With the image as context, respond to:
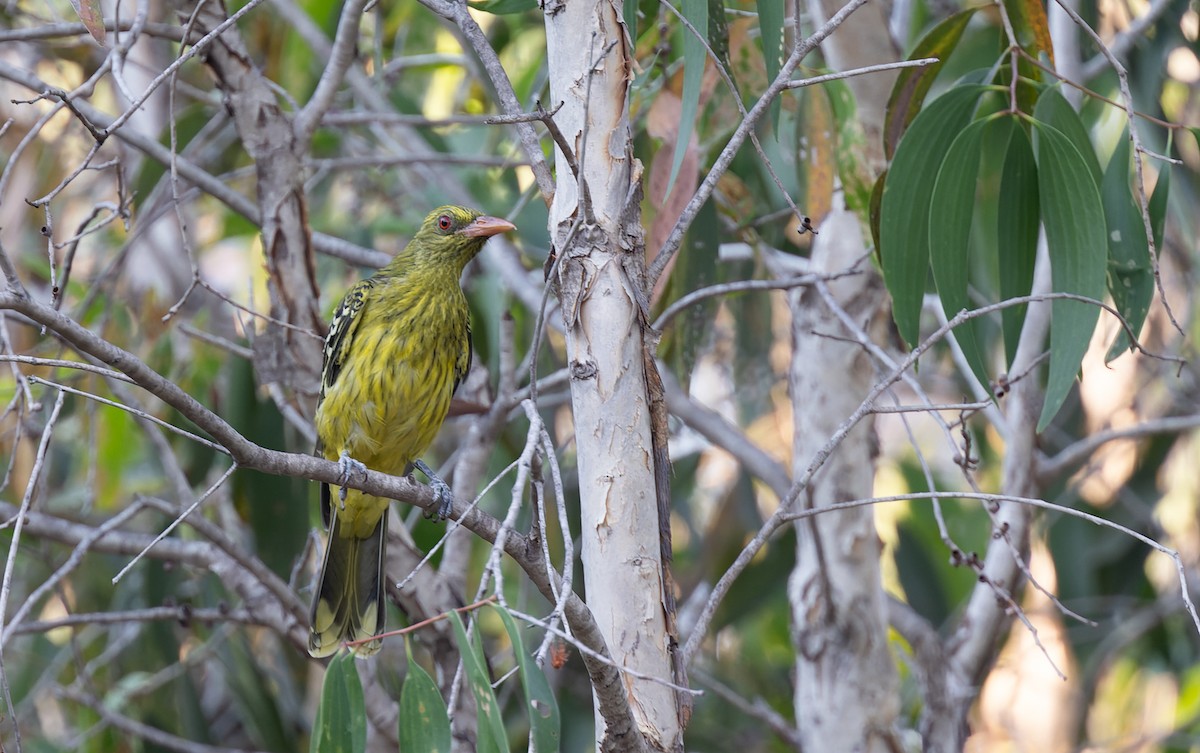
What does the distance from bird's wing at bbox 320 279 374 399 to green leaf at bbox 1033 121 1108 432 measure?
7.27 ft

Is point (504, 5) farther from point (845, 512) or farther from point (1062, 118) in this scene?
point (845, 512)

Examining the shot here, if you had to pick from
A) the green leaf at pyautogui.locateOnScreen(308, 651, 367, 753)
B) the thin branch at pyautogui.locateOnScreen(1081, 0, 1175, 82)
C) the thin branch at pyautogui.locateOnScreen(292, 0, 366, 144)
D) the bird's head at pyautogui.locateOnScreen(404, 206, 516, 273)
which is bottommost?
the green leaf at pyautogui.locateOnScreen(308, 651, 367, 753)

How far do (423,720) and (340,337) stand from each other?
2094 millimetres

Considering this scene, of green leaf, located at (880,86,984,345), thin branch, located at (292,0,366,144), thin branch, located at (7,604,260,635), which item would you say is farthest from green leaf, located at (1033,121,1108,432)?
thin branch, located at (7,604,260,635)

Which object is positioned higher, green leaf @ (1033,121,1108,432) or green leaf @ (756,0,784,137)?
green leaf @ (756,0,784,137)

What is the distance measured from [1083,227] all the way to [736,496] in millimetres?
2896

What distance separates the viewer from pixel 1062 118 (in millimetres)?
3096

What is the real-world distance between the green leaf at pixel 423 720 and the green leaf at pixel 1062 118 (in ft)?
6.65

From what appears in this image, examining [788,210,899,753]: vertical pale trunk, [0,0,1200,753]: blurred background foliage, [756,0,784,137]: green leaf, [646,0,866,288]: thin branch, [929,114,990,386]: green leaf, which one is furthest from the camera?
[0,0,1200,753]: blurred background foliage

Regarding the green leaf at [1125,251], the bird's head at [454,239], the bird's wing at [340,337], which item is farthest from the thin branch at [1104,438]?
the bird's wing at [340,337]

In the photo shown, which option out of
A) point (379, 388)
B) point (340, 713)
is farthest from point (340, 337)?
point (340, 713)

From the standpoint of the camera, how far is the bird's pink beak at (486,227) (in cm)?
396

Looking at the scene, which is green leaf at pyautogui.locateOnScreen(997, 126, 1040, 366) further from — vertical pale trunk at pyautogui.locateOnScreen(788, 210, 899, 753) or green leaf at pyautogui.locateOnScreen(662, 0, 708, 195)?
green leaf at pyautogui.locateOnScreen(662, 0, 708, 195)

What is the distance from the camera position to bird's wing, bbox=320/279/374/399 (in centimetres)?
396
